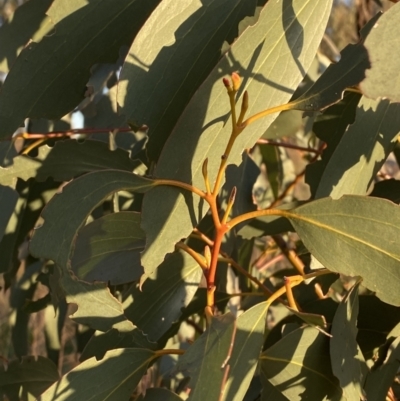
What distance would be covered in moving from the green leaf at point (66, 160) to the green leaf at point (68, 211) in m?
0.23

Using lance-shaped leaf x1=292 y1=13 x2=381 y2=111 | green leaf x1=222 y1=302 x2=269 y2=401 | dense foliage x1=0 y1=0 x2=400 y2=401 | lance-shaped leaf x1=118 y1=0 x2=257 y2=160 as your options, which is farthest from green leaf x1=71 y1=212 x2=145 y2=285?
lance-shaped leaf x1=292 y1=13 x2=381 y2=111

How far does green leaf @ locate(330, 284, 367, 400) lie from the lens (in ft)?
3.17

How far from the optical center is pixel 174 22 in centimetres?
100

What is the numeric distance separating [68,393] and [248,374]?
0.85 feet

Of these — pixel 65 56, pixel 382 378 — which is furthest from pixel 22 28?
pixel 382 378

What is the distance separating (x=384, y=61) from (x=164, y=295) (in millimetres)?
630

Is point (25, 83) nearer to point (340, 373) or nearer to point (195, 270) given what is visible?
point (195, 270)

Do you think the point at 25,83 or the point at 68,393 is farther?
the point at 25,83

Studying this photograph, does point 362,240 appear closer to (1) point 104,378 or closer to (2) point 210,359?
(2) point 210,359

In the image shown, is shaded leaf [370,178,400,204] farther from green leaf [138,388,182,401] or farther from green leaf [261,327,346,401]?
green leaf [138,388,182,401]

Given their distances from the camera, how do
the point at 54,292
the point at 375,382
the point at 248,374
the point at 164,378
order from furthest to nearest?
1. the point at 164,378
2. the point at 54,292
3. the point at 375,382
4. the point at 248,374

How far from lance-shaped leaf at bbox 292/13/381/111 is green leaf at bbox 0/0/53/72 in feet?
1.63

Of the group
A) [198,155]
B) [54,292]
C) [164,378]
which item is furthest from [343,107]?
[164,378]

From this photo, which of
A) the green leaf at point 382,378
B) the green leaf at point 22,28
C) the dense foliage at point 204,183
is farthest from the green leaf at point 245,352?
the green leaf at point 22,28
